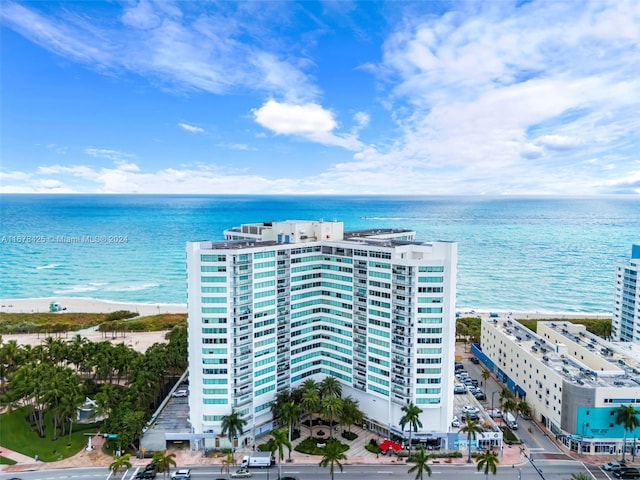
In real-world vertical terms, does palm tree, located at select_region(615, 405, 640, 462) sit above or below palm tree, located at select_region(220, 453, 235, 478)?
above

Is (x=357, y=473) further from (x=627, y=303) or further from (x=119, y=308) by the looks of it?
(x=119, y=308)

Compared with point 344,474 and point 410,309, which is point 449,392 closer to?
point 410,309

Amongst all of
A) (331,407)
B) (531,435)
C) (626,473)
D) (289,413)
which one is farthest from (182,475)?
(626,473)

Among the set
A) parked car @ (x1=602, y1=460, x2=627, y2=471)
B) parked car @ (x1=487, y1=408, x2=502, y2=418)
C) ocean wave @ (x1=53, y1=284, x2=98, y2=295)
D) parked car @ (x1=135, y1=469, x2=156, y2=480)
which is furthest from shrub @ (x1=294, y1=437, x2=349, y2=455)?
ocean wave @ (x1=53, y1=284, x2=98, y2=295)

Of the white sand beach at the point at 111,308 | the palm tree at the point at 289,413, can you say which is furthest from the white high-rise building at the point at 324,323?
the white sand beach at the point at 111,308

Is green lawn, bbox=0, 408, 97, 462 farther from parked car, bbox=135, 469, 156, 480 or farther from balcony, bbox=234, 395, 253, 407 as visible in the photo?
balcony, bbox=234, 395, 253, 407
